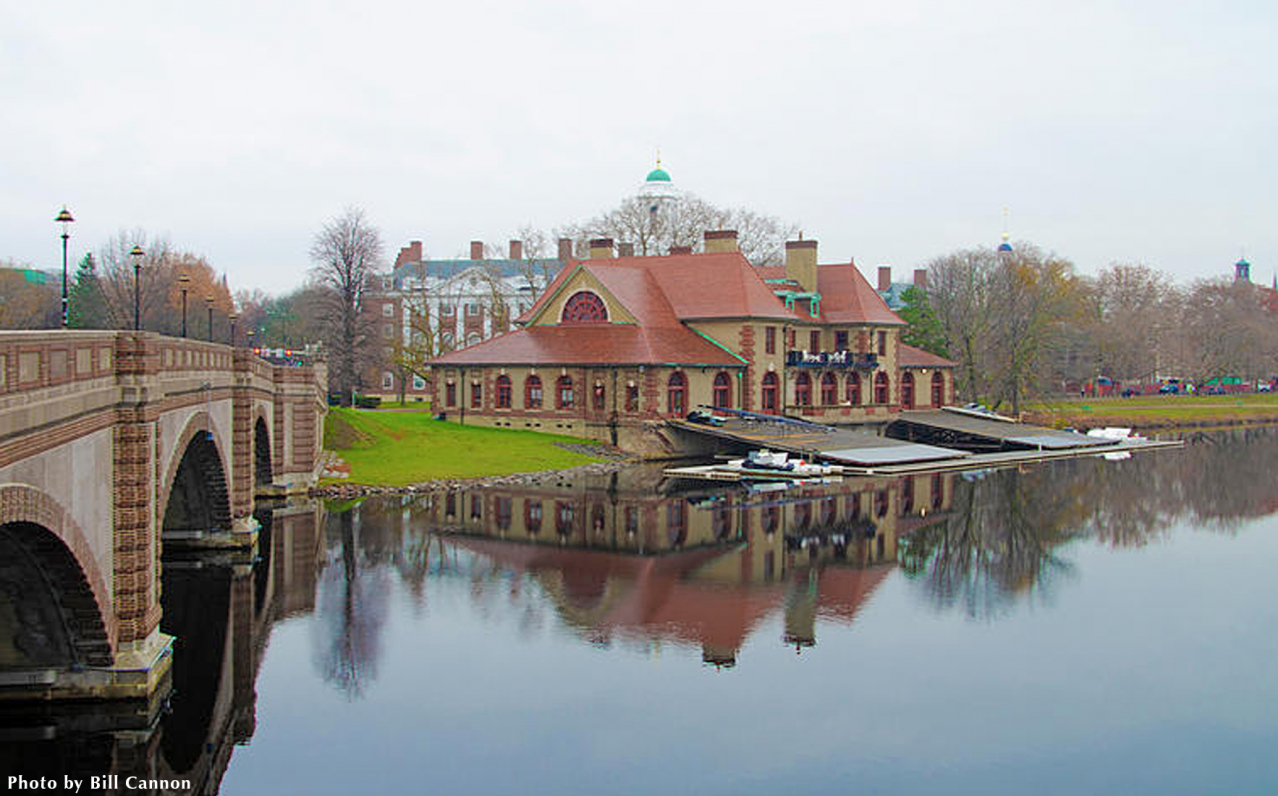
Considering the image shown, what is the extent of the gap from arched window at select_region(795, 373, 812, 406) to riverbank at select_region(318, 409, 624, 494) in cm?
1338

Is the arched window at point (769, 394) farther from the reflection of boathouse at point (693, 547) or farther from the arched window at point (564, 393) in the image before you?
the reflection of boathouse at point (693, 547)

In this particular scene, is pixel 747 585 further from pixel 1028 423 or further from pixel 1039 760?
pixel 1028 423

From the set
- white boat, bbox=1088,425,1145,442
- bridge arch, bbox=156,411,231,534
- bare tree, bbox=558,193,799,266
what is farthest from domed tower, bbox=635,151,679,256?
bridge arch, bbox=156,411,231,534

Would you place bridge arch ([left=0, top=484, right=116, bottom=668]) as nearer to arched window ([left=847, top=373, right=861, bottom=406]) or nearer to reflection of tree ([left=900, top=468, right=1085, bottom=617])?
reflection of tree ([left=900, top=468, right=1085, bottom=617])

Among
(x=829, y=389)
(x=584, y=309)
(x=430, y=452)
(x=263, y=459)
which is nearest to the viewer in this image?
(x=263, y=459)

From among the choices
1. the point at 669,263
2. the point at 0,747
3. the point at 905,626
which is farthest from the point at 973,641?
the point at 669,263

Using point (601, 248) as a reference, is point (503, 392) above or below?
below

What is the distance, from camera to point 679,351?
195 ft

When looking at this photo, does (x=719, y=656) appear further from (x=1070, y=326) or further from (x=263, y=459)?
→ (x=1070, y=326)

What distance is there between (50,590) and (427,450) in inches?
1342

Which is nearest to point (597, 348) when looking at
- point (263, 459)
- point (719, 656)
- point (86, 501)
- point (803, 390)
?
point (803, 390)

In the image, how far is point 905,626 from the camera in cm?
2439

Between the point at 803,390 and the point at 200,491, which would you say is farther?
the point at 803,390

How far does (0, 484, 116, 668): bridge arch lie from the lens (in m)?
14.5
